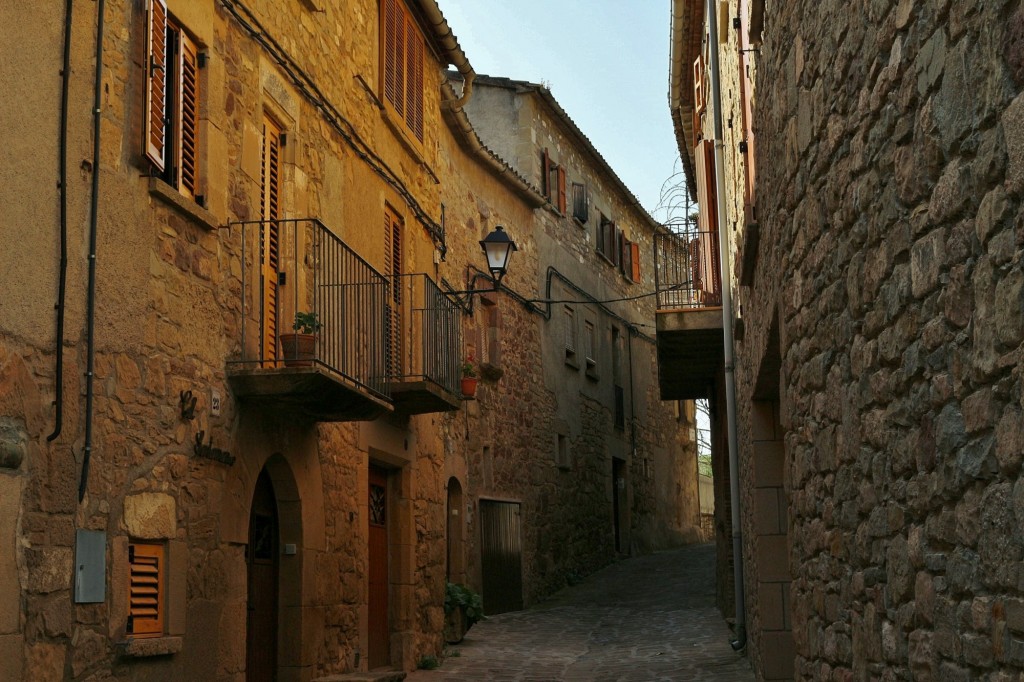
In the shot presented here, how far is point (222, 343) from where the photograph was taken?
8.65m

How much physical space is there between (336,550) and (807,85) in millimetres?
6805

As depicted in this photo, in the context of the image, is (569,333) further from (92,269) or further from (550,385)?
(92,269)

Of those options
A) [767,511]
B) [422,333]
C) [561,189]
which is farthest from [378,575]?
[561,189]

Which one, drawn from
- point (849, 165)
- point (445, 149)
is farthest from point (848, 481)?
point (445, 149)

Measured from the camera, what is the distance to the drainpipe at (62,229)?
644 centimetres

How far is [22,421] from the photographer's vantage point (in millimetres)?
6168

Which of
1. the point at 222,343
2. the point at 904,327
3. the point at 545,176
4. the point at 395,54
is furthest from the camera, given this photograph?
the point at 545,176

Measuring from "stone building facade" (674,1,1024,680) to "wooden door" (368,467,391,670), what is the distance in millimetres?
6343

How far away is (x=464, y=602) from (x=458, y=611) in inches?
5.2

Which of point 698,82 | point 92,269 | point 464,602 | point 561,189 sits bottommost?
point 464,602

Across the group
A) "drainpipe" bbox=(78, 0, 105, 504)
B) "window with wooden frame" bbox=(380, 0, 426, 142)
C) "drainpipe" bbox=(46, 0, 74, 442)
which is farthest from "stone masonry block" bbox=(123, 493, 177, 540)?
"window with wooden frame" bbox=(380, 0, 426, 142)

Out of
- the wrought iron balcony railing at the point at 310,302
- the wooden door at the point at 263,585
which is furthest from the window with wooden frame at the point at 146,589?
the wooden door at the point at 263,585

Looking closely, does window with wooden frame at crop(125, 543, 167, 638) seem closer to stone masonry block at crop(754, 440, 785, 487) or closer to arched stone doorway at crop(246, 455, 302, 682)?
arched stone doorway at crop(246, 455, 302, 682)

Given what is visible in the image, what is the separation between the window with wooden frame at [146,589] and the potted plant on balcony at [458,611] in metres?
7.49
